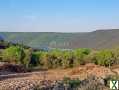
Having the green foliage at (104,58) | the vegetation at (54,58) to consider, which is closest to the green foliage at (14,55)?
the vegetation at (54,58)

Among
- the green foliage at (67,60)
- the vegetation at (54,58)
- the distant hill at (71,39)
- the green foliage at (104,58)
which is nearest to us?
the vegetation at (54,58)

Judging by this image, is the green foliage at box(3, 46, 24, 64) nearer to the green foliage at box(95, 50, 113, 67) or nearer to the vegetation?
the vegetation

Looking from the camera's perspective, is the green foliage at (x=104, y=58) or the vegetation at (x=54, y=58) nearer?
the vegetation at (x=54, y=58)

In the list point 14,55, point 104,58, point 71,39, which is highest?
point 71,39

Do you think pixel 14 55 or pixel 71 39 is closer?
pixel 14 55

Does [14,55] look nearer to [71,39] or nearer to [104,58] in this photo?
[104,58]

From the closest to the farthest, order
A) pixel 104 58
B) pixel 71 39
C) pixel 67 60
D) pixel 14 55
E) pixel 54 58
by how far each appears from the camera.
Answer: pixel 14 55, pixel 67 60, pixel 54 58, pixel 104 58, pixel 71 39

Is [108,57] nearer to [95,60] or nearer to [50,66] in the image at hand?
[95,60]

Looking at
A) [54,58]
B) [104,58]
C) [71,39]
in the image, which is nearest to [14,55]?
[54,58]

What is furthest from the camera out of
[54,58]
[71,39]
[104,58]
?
[71,39]

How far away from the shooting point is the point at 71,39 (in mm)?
112312

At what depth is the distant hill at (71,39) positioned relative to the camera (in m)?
97.8

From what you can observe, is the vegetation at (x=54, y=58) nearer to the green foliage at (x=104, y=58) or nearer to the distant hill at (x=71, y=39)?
the green foliage at (x=104, y=58)

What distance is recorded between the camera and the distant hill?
9775 cm
